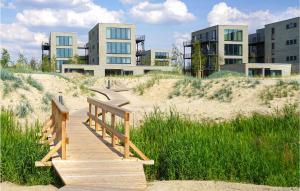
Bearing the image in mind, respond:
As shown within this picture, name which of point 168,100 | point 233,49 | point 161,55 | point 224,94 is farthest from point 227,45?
point 224,94

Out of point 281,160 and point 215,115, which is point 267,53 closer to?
point 215,115

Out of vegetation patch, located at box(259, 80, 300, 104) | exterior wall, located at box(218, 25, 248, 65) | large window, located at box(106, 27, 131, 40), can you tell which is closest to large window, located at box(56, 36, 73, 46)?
large window, located at box(106, 27, 131, 40)

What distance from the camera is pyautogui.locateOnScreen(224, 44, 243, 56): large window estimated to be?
286 feet

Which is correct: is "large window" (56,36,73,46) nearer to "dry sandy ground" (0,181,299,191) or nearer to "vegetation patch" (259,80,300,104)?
"vegetation patch" (259,80,300,104)

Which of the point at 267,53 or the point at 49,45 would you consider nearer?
the point at 267,53

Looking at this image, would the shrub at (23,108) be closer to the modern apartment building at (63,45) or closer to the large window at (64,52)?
the modern apartment building at (63,45)

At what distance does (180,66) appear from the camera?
8238 cm

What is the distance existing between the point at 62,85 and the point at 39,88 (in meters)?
3.80

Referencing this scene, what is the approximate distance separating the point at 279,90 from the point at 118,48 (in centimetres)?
6903

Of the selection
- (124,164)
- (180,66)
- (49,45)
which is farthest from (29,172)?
(49,45)

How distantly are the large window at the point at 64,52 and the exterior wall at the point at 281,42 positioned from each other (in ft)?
145

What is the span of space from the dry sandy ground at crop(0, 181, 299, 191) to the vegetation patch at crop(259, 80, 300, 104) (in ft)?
48.6

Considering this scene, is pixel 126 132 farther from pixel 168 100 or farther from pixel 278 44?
pixel 278 44

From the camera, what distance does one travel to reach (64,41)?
106125 mm
